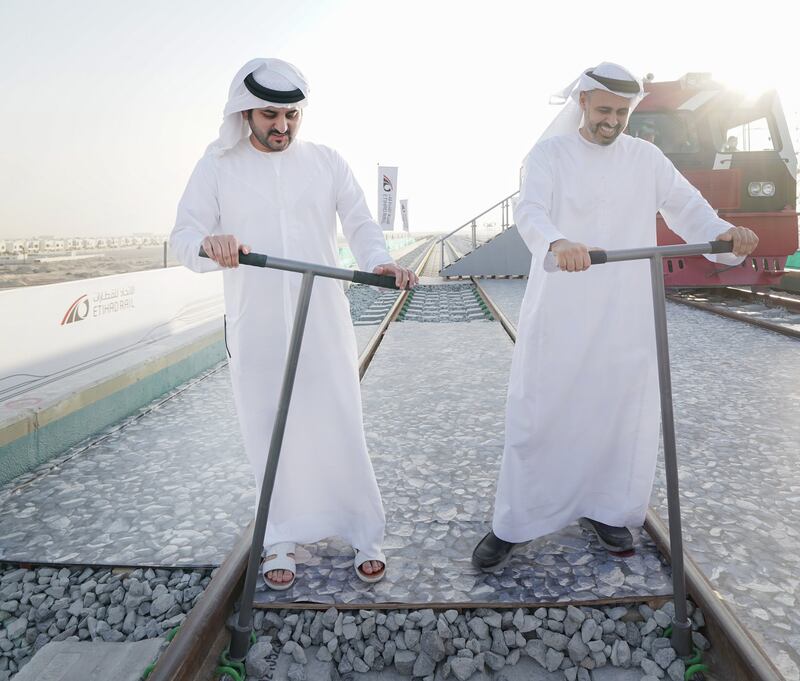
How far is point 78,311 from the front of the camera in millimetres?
5156

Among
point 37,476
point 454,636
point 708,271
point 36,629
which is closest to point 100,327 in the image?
point 37,476

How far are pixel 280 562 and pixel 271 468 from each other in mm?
622

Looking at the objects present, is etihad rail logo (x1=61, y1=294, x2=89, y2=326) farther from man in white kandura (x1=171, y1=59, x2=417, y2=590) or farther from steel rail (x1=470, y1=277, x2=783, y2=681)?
steel rail (x1=470, y1=277, x2=783, y2=681)

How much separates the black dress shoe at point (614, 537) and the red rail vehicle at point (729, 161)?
6.79m

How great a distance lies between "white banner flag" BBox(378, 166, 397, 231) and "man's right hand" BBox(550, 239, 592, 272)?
16.8 metres

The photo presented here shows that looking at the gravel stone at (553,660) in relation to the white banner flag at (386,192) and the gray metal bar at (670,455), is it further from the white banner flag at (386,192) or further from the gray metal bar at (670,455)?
the white banner flag at (386,192)

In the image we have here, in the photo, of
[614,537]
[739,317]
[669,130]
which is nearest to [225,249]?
[614,537]

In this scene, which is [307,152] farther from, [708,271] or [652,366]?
[708,271]

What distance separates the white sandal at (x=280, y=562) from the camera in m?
2.34

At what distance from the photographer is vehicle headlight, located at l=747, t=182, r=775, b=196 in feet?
28.5

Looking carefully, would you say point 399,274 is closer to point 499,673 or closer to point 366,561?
point 366,561

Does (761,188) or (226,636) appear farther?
(761,188)

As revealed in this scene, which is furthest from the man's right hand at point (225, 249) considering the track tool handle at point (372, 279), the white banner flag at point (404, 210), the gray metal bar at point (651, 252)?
the white banner flag at point (404, 210)

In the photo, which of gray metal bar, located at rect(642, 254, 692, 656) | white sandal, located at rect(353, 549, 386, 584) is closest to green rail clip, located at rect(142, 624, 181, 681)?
white sandal, located at rect(353, 549, 386, 584)
